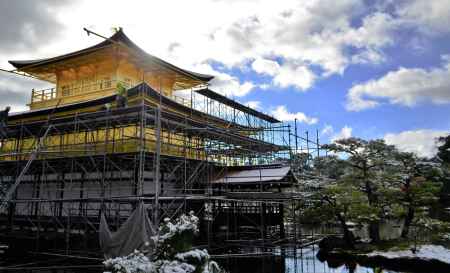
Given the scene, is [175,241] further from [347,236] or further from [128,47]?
[128,47]

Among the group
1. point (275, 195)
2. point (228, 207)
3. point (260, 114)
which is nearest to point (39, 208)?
point (228, 207)

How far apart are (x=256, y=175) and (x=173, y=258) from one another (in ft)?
40.6

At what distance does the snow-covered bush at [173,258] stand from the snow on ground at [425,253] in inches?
503

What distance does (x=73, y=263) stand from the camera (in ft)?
46.6

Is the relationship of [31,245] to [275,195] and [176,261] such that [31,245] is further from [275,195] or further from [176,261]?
[176,261]

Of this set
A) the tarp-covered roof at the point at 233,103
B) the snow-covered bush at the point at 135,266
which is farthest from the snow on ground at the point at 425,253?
the snow-covered bush at the point at 135,266

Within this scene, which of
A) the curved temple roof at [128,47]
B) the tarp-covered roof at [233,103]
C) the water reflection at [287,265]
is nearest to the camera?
the water reflection at [287,265]

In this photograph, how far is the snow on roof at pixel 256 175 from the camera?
17234 millimetres

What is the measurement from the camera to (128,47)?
19062mm

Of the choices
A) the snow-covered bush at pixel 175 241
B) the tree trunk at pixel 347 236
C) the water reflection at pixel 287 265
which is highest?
the snow-covered bush at pixel 175 241

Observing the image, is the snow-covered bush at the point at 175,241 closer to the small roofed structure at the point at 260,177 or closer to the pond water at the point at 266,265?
the pond water at the point at 266,265

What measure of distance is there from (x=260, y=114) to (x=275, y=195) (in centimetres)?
1043

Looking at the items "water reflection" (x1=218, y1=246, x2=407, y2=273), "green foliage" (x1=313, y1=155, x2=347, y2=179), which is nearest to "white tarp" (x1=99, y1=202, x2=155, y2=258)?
"water reflection" (x1=218, y1=246, x2=407, y2=273)

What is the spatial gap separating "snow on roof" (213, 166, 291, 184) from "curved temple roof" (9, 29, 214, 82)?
741cm
